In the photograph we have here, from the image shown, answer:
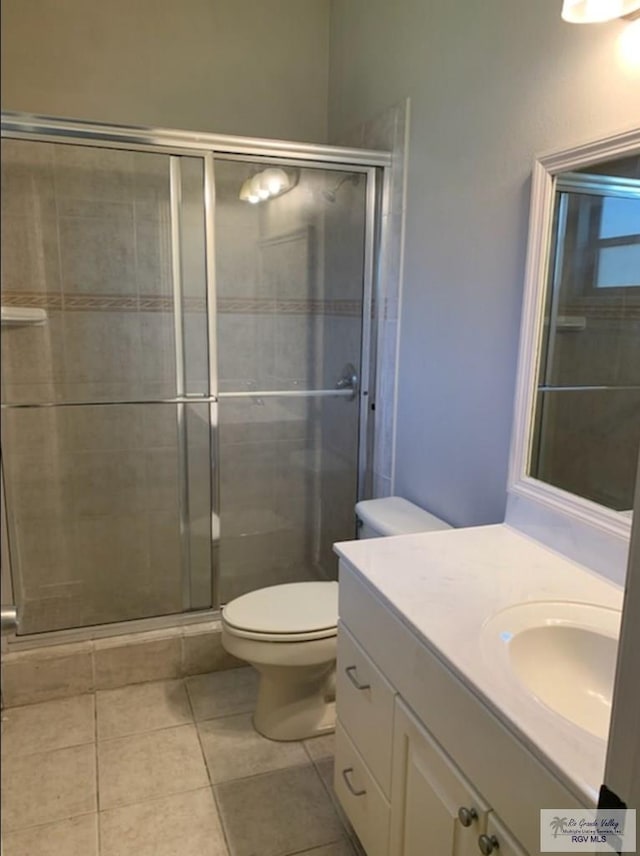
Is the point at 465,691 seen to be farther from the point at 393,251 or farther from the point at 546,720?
the point at 393,251

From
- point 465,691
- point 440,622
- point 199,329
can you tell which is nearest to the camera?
point 465,691

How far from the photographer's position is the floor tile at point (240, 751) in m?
1.92

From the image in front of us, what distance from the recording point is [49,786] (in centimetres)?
185

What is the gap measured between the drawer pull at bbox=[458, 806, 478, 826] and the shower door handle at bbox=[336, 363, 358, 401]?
1834 millimetres

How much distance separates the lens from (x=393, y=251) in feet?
7.74

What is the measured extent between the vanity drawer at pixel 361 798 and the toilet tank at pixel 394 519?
647mm

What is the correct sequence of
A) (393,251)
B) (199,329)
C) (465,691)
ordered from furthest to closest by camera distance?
1. (199,329)
2. (393,251)
3. (465,691)

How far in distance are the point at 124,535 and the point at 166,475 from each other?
0.33 meters

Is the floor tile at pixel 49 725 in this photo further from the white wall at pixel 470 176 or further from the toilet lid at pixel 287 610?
the white wall at pixel 470 176

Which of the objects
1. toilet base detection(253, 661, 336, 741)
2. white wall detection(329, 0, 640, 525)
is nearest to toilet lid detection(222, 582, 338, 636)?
toilet base detection(253, 661, 336, 741)

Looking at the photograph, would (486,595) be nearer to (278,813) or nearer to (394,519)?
(394,519)

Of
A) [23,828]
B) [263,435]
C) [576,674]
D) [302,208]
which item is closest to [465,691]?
[576,674]

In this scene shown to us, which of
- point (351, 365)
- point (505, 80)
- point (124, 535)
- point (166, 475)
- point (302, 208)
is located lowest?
point (124, 535)

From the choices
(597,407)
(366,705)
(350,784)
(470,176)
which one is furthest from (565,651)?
(470,176)
